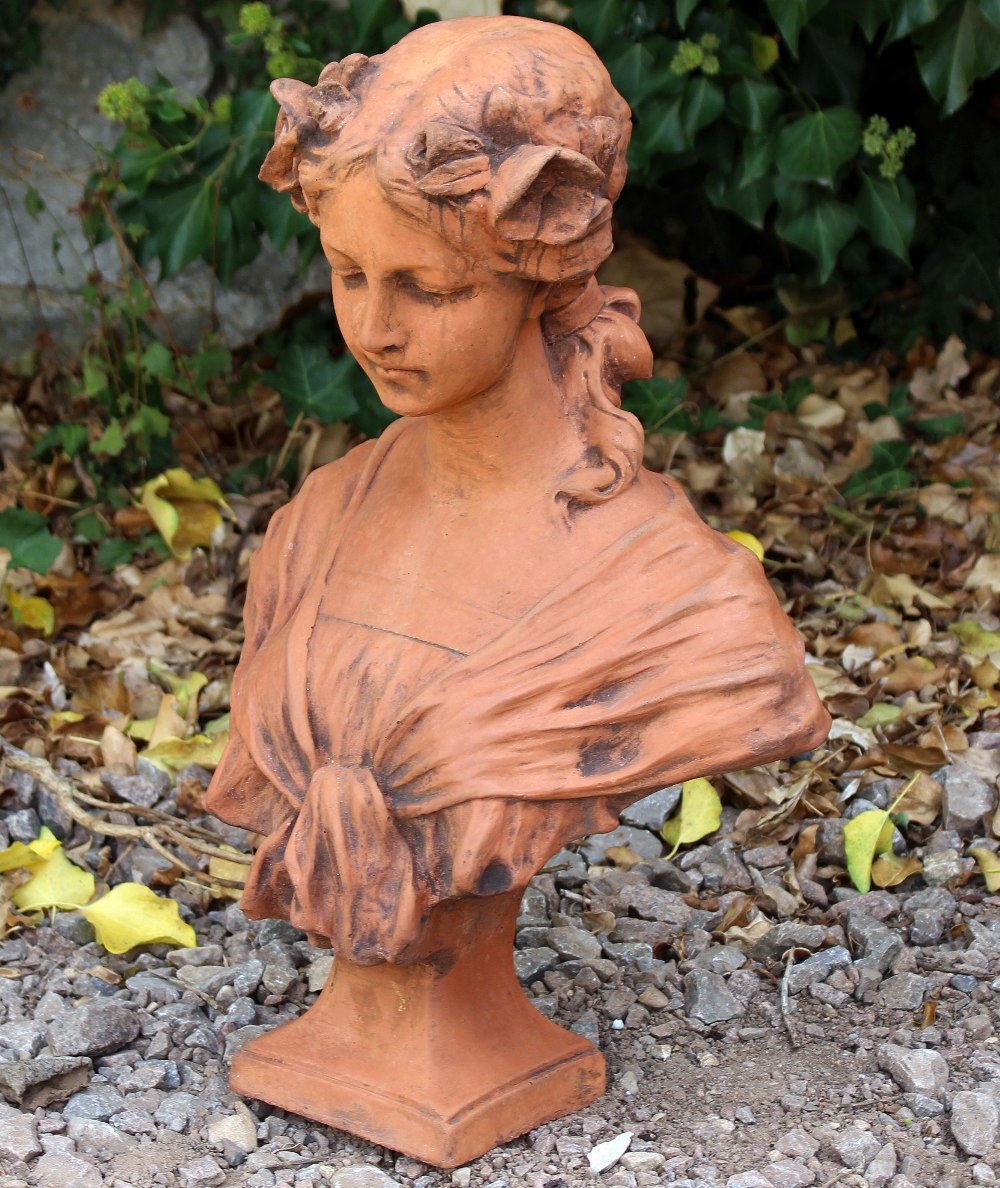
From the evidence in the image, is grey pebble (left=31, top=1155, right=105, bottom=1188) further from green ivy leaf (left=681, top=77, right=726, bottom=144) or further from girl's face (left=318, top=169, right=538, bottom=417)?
green ivy leaf (left=681, top=77, right=726, bottom=144)

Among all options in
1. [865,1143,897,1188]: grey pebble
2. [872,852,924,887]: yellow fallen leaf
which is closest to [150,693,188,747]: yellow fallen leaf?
[872,852,924,887]: yellow fallen leaf

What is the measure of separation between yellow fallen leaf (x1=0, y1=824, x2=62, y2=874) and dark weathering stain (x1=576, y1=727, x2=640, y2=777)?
1.21 metres

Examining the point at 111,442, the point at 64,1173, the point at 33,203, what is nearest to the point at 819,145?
the point at 111,442

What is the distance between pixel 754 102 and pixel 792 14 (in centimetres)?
36

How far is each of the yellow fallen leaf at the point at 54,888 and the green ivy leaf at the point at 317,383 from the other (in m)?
1.32

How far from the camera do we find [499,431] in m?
2.63

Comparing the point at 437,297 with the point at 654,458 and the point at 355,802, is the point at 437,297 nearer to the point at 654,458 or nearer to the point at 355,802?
the point at 355,802

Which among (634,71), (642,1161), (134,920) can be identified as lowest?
(134,920)

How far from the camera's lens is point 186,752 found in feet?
12.5

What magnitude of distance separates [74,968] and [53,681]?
0.98 m

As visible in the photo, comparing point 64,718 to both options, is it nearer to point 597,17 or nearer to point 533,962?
point 533,962

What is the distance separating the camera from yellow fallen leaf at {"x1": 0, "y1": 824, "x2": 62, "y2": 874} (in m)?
3.29

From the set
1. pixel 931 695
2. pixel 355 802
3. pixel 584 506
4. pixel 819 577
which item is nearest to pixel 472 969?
pixel 355 802

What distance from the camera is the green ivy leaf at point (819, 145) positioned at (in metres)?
3.96
